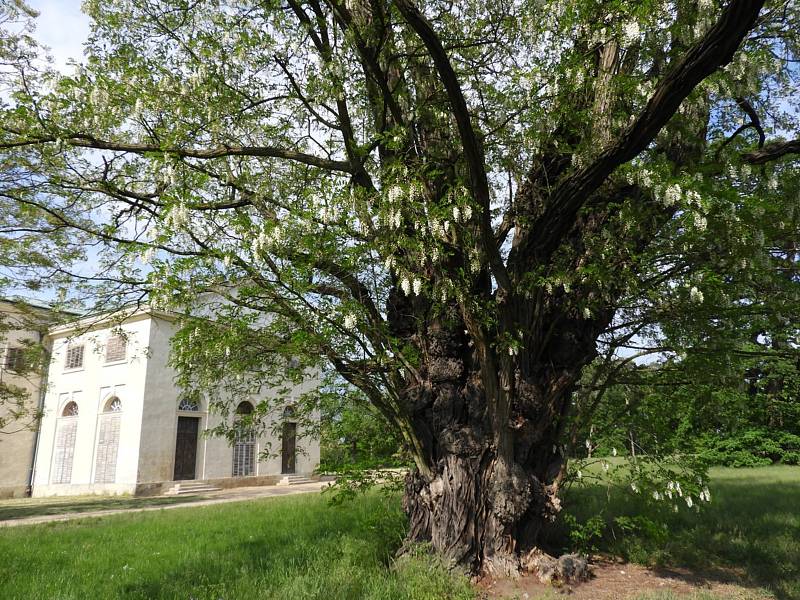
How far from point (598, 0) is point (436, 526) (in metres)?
6.29

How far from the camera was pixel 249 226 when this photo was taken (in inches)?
237

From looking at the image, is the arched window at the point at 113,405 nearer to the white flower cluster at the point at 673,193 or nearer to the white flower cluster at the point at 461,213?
the white flower cluster at the point at 461,213

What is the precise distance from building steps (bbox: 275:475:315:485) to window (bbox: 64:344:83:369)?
10.6 m

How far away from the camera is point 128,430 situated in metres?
22.0

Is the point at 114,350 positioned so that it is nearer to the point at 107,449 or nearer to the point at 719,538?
the point at 107,449

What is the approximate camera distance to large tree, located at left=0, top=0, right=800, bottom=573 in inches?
233

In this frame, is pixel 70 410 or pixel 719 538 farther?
pixel 70 410

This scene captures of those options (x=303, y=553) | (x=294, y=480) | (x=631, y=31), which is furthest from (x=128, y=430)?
(x=631, y=31)

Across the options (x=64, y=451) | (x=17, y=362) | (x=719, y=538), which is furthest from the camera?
(x=64, y=451)

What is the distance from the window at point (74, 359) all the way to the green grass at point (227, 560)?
15.3 m

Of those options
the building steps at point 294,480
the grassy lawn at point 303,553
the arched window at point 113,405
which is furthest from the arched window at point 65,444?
the grassy lawn at point 303,553

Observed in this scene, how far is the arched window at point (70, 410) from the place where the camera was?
2480 centimetres

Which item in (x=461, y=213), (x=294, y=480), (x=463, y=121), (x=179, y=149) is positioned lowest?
(x=294, y=480)

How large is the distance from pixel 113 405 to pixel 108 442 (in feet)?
4.97
